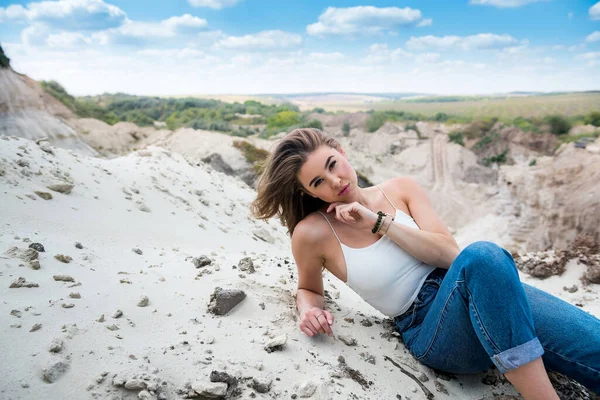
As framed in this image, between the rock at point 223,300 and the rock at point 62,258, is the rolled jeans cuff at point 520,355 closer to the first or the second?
the rock at point 223,300

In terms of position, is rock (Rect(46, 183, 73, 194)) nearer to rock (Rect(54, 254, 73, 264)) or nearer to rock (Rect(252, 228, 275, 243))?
rock (Rect(54, 254, 73, 264))

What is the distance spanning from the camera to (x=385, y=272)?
6.42 ft

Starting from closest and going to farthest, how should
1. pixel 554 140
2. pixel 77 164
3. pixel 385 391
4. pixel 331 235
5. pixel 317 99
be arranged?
pixel 385 391
pixel 331 235
pixel 77 164
pixel 554 140
pixel 317 99

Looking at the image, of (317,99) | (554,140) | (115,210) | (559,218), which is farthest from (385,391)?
(317,99)

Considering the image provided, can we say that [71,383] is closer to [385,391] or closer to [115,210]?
[385,391]

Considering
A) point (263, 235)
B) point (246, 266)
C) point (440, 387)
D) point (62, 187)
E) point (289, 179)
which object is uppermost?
point (289, 179)

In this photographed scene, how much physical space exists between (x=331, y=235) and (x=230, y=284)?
28.1 inches

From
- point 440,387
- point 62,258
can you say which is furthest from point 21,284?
point 440,387

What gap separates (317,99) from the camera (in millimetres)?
48875

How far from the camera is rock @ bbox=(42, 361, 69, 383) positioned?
4.45 feet

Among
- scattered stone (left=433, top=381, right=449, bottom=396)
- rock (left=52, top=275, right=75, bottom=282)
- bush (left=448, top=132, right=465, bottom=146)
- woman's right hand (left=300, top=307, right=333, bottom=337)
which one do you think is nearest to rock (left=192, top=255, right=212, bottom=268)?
rock (left=52, top=275, right=75, bottom=282)

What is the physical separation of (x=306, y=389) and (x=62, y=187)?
2783 millimetres

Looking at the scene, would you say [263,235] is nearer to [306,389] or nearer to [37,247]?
[37,247]

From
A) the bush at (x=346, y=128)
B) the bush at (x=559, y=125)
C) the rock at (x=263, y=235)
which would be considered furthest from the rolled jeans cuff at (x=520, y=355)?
the bush at (x=559, y=125)
